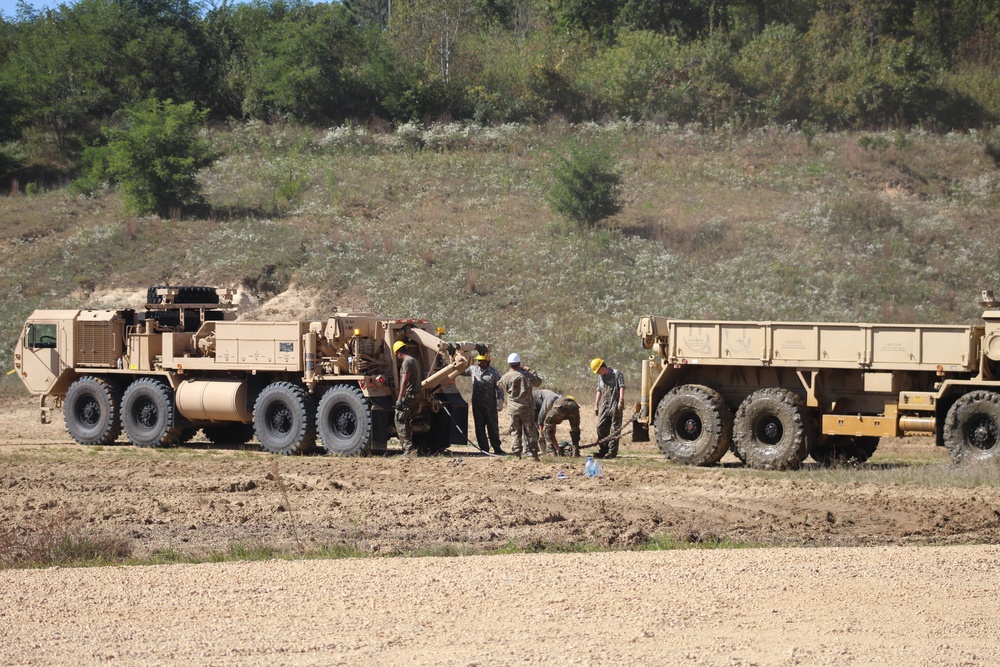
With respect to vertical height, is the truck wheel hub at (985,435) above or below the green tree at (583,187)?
below

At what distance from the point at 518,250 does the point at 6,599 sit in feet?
94.4

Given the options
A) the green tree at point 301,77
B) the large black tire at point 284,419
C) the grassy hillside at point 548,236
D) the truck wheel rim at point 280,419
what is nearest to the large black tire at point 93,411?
the large black tire at point 284,419

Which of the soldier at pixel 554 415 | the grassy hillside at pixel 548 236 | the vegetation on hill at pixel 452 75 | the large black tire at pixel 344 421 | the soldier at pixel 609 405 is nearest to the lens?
the soldier at pixel 554 415

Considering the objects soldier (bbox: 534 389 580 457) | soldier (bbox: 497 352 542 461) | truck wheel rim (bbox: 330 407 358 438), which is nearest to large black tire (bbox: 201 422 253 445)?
truck wheel rim (bbox: 330 407 358 438)

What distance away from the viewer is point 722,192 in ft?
139

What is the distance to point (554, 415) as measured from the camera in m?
18.1

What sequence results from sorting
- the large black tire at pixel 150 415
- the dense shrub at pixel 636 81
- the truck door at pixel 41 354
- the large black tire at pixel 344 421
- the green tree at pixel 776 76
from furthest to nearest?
1. the dense shrub at pixel 636 81
2. the green tree at pixel 776 76
3. the truck door at pixel 41 354
4. the large black tire at pixel 150 415
5. the large black tire at pixel 344 421

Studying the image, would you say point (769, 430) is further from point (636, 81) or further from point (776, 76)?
point (776, 76)

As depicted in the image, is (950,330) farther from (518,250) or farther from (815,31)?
(815,31)

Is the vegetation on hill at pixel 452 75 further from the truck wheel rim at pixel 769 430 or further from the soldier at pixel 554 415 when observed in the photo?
the truck wheel rim at pixel 769 430

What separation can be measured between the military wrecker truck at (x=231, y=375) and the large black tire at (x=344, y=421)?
0.8 inches

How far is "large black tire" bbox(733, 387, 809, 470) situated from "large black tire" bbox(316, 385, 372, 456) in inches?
217

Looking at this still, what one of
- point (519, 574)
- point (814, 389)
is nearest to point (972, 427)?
point (814, 389)

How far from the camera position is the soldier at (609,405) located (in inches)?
728
